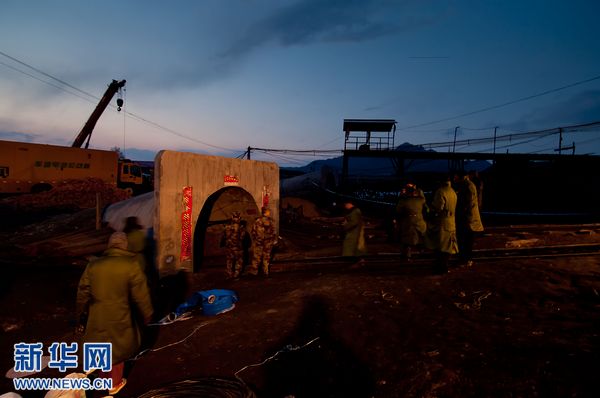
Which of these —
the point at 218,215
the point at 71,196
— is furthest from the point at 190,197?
the point at 71,196

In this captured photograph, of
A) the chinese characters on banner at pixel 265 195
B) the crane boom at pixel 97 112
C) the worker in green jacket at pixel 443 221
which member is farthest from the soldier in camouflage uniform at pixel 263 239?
the crane boom at pixel 97 112

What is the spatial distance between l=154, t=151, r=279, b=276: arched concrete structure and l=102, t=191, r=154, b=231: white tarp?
7.47 feet

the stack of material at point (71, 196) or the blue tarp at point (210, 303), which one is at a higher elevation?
the stack of material at point (71, 196)

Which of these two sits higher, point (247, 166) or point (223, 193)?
point (247, 166)

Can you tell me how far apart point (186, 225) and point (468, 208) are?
7.11 m

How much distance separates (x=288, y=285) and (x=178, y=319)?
2.80 meters

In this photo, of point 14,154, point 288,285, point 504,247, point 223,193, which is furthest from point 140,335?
point 14,154

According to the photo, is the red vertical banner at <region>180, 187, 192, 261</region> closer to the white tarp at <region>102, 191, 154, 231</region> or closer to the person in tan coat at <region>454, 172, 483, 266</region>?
the white tarp at <region>102, 191, 154, 231</region>

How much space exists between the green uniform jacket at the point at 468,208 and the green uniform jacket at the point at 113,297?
687cm

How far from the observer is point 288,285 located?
27.6 feet

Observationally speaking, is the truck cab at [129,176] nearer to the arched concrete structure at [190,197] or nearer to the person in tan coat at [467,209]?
Result: the arched concrete structure at [190,197]

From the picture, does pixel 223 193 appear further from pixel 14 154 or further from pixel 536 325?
pixel 14 154

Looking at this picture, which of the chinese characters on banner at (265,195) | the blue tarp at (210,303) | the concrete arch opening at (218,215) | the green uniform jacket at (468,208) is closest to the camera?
the blue tarp at (210,303)

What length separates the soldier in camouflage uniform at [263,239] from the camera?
9102mm
